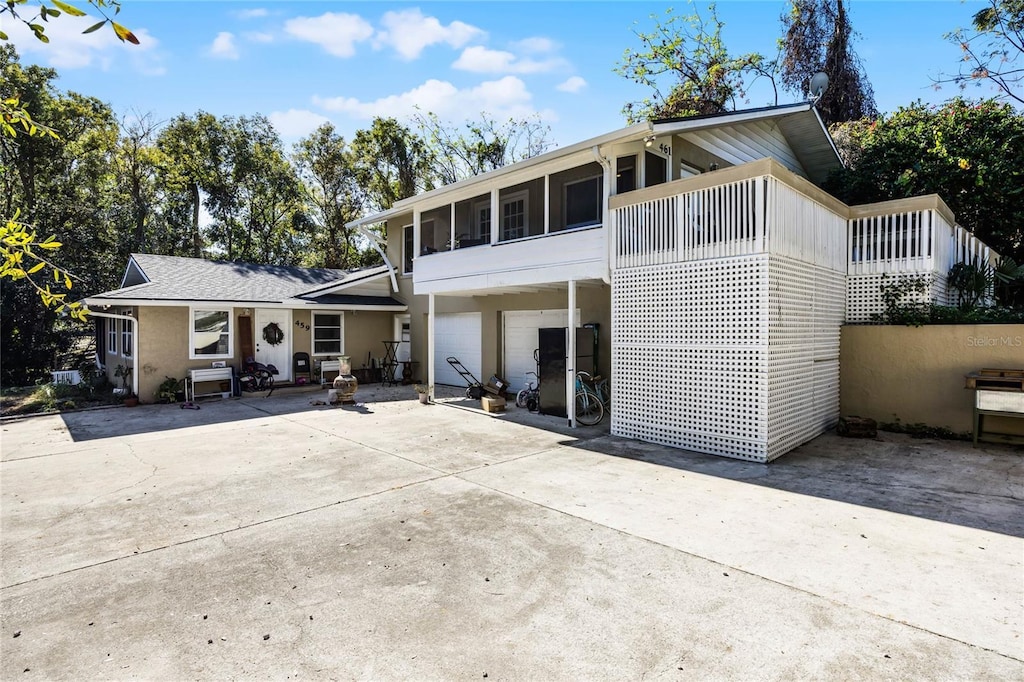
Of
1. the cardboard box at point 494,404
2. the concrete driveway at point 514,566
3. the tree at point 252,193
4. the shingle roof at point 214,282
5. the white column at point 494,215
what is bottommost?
the concrete driveway at point 514,566

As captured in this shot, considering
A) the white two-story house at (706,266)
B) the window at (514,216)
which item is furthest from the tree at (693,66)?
the window at (514,216)

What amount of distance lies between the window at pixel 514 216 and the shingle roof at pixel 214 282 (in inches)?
192

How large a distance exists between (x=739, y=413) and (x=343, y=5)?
751 centimetres

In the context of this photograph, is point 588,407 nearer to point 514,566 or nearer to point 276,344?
point 514,566

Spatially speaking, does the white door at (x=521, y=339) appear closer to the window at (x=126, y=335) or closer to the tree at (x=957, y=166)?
the tree at (x=957, y=166)

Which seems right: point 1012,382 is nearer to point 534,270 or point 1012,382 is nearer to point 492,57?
point 534,270

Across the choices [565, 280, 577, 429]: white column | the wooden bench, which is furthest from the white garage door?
the wooden bench

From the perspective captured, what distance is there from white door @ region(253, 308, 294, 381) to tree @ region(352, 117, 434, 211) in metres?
11.1

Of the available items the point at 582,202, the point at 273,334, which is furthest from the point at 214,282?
the point at 582,202

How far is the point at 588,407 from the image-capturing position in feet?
30.1

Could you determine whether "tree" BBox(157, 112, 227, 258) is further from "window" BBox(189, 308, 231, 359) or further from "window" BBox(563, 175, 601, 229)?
"window" BBox(563, 175, 601, 229)

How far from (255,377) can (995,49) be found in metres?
20.9

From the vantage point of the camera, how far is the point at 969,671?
8.15ft

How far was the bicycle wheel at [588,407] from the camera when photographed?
29.6 ft
